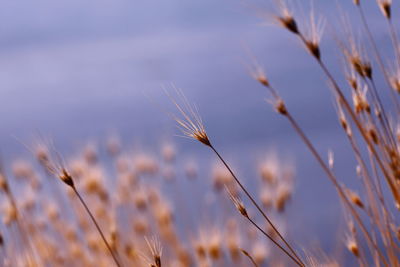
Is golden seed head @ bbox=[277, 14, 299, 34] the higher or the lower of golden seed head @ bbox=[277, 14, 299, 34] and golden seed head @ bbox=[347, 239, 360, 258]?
the higher

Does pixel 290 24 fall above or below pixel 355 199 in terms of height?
above

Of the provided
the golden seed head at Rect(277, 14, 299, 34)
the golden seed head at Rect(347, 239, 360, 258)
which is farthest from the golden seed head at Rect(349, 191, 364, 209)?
the golden seed head at Rect(277, 14, 299, 34)

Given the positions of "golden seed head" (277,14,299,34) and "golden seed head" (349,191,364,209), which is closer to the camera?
"golden seed head" (277,14,299,34)

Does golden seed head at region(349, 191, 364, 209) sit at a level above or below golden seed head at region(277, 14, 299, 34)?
Answer: below

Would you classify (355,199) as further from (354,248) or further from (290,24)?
(290,24)

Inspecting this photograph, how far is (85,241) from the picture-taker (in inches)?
115

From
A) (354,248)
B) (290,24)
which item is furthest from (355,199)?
(290,24)

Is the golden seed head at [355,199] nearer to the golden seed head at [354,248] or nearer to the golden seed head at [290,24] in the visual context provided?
the golden seed head at [354,248]

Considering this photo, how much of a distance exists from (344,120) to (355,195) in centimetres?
27

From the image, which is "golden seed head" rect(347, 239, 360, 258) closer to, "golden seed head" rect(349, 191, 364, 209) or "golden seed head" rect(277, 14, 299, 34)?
"golden seed head" rect(349, 191, 364, 209)

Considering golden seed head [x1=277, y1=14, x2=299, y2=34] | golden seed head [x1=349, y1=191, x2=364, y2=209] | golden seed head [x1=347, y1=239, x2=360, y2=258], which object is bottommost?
golden seed head [x1=347, y1=239, x2=360, y2=258]

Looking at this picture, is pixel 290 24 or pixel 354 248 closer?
pixel 290 24

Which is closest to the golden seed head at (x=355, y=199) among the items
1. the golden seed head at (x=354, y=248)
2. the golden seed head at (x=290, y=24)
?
the golden seed head at (x=354, y=248)

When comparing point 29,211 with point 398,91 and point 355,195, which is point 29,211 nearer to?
point 355,195
